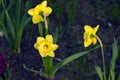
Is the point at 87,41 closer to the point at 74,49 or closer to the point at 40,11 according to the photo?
the point at 40,11

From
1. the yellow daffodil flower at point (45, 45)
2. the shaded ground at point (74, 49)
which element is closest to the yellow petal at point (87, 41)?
the yellow daffodil flower at point (45, 45)

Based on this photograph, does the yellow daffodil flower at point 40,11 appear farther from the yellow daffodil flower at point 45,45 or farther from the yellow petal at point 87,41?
the yellow petal at point 87,41

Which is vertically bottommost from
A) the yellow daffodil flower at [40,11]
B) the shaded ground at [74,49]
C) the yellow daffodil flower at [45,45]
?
the shaded ground at [74,49]

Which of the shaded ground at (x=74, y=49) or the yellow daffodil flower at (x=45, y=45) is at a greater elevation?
the yellow daffodil flower at (x=45, y=45)

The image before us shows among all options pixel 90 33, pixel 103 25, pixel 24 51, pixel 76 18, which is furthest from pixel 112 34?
pixel 90 33

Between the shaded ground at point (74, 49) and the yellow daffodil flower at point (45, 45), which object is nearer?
the yellow daffodil flower at point (45, 45)

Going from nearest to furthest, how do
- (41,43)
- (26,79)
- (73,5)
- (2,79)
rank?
(41,43), (2,79), (26,79), (73,5)

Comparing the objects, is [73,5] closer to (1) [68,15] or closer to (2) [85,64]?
(1) [68,15]

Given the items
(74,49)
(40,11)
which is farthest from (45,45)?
(74,49)

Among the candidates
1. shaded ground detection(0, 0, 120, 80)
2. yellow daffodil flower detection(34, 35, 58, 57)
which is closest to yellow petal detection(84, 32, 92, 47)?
yellow daffodil flower detection(34, 35, 58, 57)
